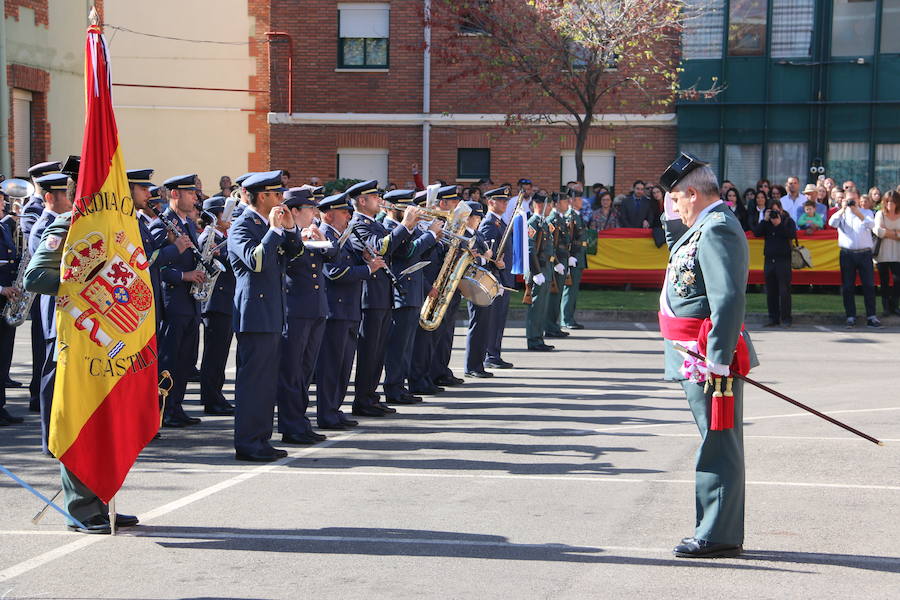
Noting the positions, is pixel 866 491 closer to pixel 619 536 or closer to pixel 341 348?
pixel 619 536

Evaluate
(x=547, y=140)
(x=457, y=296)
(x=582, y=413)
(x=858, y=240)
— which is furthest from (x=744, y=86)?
(x=582, y=413)

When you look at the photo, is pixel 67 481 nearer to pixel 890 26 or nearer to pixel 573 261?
pixel 573 261

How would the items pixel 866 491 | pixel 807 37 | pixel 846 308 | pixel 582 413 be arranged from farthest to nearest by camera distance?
pixel 807 37 → pixel 846 308 → pixel 582 413 → pixel 866 491

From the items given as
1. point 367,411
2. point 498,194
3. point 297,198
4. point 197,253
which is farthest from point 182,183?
point 498,194

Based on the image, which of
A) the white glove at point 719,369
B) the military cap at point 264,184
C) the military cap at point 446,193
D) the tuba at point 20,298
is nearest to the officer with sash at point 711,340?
the white glove at point 719,369

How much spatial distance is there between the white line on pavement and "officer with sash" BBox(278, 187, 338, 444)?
0.31 metres

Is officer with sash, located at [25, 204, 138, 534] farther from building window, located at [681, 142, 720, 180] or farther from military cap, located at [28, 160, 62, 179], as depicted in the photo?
building window, located at [681, 142, 720, 180]

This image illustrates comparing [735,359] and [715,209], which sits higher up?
[715,209]

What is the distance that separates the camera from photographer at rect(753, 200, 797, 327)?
20922 mm

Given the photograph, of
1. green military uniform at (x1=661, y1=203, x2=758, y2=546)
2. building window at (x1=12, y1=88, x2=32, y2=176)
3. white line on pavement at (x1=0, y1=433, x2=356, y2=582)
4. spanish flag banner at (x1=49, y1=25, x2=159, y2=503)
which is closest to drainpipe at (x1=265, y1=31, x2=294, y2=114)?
building window at (x1=12, y1=88, x2=32, y2=176)

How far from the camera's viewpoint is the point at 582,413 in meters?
12.1

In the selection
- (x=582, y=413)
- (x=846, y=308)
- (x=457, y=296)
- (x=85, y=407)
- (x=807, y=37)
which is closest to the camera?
(x=85, y=407)

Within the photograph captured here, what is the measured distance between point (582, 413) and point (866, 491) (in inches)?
154

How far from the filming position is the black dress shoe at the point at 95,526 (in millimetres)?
7254
